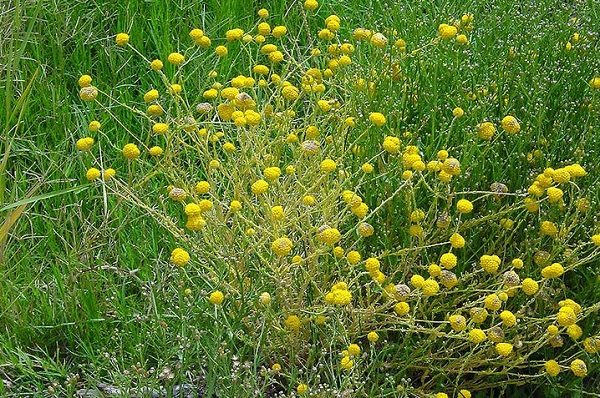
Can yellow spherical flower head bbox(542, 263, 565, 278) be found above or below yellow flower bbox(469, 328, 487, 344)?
above

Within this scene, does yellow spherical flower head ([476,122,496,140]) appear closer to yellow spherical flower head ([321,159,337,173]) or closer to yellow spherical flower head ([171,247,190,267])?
yellow spherical flower head ([321,159,337,173])

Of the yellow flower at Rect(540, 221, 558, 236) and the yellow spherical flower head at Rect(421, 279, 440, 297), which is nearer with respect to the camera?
the yellow spherical flower head at Rect(421, 279, 440, 297)

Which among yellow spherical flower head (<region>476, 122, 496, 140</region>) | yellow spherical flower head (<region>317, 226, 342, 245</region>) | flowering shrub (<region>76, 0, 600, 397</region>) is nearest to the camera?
yellow spherical flower head (<region>317, 226, 342, 245</region>)

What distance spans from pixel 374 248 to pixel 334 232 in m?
0.47

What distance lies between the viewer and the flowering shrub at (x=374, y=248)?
1977mm

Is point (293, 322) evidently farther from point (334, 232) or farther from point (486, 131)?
point (486, 131)

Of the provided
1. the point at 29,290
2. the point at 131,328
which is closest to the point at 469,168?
the point at 131,328

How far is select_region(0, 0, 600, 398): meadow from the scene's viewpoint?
6.63 feet

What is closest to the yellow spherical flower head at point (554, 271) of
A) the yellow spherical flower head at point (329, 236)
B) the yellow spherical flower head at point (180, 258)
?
the yellow spherical flower head at point (329, 236)

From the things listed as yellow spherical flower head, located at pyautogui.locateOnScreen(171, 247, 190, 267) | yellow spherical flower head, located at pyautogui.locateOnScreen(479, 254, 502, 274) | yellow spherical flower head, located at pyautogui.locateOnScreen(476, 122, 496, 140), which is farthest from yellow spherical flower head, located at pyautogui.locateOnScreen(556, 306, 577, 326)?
yellow spherical flower head, located at pyautogui.locateOnScreen(171, 247, 190, 267)

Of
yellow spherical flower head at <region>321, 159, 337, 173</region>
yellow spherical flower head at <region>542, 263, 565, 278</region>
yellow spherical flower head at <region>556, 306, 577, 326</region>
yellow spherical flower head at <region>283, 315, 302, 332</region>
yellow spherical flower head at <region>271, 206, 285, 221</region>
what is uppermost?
yellow spherical flower head at <region>321, 159, 337, 173</region>

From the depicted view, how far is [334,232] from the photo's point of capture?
187cm

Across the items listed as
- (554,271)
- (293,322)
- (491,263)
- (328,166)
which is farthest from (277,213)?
(554,271)

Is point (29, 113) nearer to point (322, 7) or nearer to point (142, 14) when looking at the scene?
point (142, 14)
